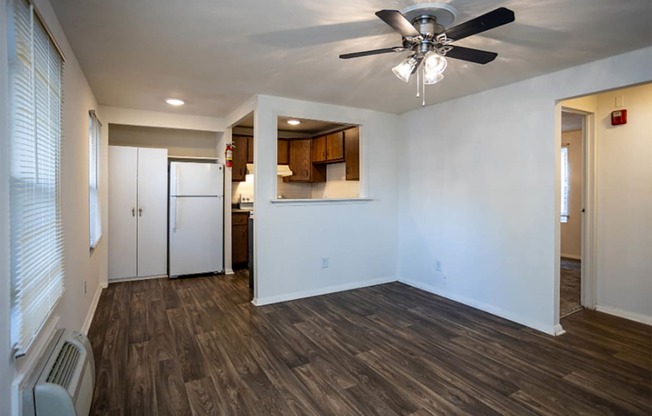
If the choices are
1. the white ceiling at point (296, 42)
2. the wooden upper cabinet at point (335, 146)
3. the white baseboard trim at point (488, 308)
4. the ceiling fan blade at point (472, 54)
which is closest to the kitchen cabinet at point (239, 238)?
the wooden upper cabinet at point (335, 146)

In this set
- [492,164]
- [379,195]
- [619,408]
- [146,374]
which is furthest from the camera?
[379,195]

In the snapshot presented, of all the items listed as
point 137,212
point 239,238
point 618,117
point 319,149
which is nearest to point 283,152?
point 319,149

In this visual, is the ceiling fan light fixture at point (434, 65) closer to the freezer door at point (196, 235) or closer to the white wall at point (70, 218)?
the white wall at point (70, 218)

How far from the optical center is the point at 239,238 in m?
5.62

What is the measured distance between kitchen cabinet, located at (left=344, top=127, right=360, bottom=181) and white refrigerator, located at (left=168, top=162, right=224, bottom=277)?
6.24ft

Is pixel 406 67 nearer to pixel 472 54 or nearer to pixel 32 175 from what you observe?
pixel 472 54

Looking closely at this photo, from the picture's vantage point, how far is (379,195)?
4641 mm

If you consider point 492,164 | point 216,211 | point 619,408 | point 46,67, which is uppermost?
point 46,67

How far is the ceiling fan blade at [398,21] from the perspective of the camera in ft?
5.40

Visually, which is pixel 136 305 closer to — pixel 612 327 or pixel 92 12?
pixel 92 12

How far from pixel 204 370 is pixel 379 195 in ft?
9.80

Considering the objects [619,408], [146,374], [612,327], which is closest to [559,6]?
[619,408]

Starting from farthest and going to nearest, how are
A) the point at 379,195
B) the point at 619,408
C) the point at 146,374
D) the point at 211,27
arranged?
1. the point at 379,195
2. the point at 146,374
3. the point at 211,27
4. the point at 619,408

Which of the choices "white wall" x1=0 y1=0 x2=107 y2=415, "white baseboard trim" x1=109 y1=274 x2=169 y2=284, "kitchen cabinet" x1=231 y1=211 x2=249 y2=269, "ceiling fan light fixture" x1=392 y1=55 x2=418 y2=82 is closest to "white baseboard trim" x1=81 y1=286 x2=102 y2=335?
"white wall" x1=0 y1=0 x2=107 y2=415
